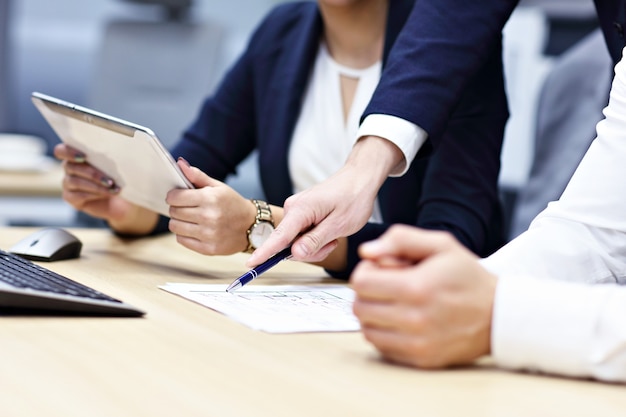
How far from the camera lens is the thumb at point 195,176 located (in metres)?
1.23

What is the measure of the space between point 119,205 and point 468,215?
0.59 m

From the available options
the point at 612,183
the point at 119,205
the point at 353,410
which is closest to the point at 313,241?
the point at 612,183

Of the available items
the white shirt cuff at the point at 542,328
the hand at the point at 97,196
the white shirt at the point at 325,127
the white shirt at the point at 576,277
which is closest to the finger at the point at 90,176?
the hand at the point at 97,196

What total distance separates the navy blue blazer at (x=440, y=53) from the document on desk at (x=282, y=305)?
0.27 m

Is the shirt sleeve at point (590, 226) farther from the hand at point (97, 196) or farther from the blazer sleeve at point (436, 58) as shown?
the hand at point (97, 196)

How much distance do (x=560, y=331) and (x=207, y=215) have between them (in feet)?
2.00

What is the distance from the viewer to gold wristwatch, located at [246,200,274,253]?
1.31 metres

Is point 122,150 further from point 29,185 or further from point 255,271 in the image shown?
point 29,185

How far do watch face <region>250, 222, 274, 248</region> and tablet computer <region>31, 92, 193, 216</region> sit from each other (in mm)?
115

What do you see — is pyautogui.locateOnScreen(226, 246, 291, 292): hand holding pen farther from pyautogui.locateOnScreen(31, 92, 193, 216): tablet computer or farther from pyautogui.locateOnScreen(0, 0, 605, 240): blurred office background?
pyautogui.locateOnScreen(0, 0, 605, 240): blurred office background

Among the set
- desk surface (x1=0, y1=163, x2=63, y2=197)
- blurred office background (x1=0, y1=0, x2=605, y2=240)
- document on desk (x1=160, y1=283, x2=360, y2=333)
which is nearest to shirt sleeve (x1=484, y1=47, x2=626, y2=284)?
document on desk (x1=160, y1=283, x2=360, y2=333)

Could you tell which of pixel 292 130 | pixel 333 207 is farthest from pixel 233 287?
pixel 292 130

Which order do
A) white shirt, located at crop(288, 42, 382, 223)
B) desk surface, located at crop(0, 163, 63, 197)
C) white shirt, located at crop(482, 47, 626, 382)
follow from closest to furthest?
white shirt, located at crop(482, 47, 626, 382) → white shirt, located at crop(288, 42, 382, 223) → desk surface, located at crop(0, 163, 63, 197)

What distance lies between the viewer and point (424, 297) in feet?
2.37
